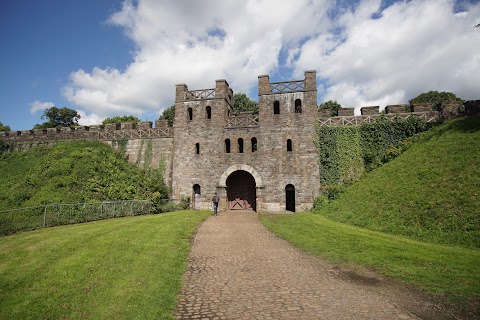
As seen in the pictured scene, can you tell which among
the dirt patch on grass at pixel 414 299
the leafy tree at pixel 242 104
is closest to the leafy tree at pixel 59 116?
the leafy tree at pixel 242 104

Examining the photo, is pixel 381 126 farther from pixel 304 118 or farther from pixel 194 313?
pixel 194 313

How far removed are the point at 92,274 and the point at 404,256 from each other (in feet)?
34.1

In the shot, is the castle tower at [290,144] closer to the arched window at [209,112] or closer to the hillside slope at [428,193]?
the hillside slope at [428,193]

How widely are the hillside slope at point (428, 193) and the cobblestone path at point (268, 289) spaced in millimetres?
6221

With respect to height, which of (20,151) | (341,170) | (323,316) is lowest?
(323,316)

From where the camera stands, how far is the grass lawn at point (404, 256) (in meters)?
7.11

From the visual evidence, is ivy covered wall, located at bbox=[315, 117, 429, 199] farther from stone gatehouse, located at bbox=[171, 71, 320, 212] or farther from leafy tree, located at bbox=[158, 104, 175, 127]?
leafy tree, located at bbox=[158, 104, 175, 127]

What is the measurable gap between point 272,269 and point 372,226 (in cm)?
798

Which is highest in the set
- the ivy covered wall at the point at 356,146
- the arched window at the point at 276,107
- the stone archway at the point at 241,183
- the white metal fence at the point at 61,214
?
the arched window at the point at 276,107

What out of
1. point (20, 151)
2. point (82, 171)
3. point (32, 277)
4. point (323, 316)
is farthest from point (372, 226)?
point (20, 151)

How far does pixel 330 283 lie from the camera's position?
7695mm

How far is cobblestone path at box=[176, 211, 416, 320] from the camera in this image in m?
6.02

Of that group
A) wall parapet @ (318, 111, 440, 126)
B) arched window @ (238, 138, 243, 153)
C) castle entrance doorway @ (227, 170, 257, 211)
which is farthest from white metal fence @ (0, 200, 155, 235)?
wall parapet @ (318, 111, 440, 126)

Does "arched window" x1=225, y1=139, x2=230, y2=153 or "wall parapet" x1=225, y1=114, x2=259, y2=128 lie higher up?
"wall parapet" x1=225, y1=114, x2=259, y2=128
